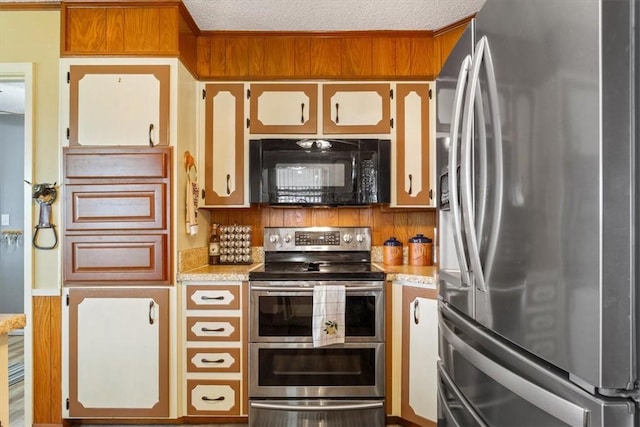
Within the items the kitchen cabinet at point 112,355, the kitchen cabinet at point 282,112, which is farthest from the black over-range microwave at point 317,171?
the kitchen cabinet at point 112,355

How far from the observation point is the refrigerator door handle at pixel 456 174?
3.35 ft

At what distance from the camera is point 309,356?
2.40 metres

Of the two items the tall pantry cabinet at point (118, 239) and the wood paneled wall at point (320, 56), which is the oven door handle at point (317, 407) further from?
the wood paneled wall at point (320, 56)

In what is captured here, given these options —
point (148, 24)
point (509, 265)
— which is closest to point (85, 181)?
point (148, 24)

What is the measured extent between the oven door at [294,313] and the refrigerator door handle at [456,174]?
4.45 feet

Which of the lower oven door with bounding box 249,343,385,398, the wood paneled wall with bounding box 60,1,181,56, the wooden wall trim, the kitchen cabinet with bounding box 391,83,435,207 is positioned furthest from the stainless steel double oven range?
the wooden wall trim

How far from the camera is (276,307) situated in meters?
2.40

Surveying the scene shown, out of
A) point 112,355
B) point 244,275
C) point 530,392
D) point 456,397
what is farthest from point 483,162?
point 112,355

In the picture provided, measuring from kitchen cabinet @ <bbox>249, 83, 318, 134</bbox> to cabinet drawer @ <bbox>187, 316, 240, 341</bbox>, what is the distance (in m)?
1.23

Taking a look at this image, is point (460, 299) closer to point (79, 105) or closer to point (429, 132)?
point (429, 132)

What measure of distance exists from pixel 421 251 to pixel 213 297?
141cm

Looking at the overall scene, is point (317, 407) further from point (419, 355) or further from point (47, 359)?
point (47, 359)

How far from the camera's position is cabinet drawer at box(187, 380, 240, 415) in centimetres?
240

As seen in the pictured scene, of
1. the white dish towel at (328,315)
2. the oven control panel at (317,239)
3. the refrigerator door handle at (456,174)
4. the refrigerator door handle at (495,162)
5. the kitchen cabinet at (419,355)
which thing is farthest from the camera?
the oven control panel at (317,239)
